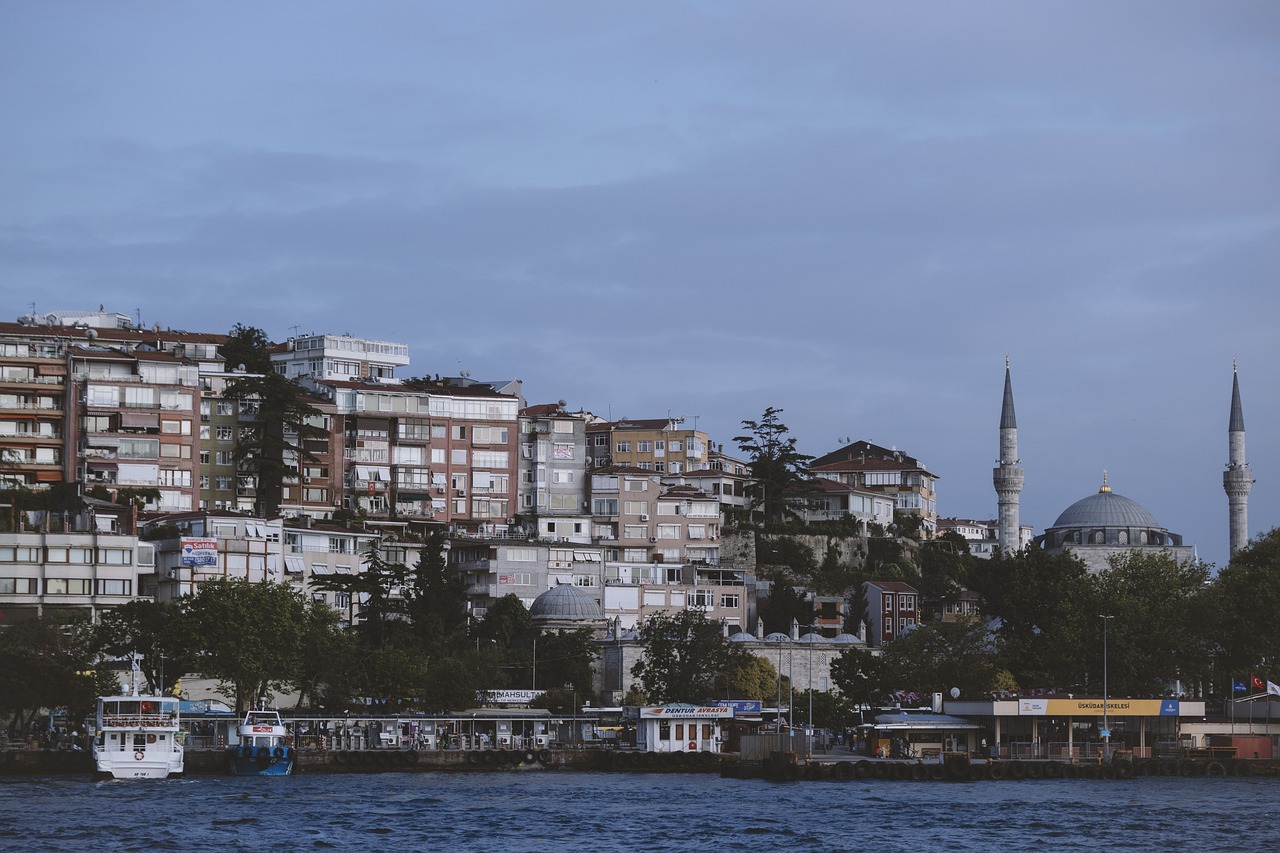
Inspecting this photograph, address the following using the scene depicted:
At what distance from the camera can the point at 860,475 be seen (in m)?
142

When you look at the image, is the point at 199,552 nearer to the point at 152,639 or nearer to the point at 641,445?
the point at 152,639

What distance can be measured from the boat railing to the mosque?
6696 cm

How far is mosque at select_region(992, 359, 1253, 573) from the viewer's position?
4806 inches

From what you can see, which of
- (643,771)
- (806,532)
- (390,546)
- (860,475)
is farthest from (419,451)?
(860,475)

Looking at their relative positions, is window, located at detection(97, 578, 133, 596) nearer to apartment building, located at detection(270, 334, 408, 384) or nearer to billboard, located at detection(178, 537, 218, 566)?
billboard, located at detection(178, 537, 218, 566)

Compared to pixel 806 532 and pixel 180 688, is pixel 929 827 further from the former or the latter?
pixel 806 532

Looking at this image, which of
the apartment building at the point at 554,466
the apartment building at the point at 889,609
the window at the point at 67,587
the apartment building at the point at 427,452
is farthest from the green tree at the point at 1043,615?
the window at the point at 67,587

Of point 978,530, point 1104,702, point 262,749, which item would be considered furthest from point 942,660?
point 978,530

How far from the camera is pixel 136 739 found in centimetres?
6731

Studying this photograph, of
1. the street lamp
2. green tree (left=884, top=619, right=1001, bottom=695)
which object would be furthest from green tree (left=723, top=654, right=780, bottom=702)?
the street lamp

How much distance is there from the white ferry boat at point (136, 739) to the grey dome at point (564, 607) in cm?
2625

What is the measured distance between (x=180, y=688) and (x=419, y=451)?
89.6 feet

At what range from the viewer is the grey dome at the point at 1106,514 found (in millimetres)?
124375

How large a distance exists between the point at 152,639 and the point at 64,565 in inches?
312
